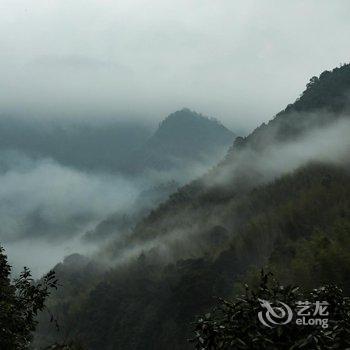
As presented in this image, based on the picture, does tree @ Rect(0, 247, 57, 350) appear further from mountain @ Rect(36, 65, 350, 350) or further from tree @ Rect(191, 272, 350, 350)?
mountain @ Rect(36, 65, 350, 350)

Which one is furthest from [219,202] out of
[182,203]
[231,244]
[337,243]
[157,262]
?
[337,243]

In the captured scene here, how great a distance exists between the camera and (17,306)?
1583 cm

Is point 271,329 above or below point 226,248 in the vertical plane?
below

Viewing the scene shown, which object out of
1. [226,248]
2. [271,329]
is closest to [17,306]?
[271,329]

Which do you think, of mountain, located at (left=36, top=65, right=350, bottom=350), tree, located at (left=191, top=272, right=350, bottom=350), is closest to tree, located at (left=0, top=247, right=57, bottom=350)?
tree, located at (left=191, top=272, right=350, bottom=350)

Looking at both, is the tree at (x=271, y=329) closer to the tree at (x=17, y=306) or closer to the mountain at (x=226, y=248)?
the tree at (x=17, y=306)

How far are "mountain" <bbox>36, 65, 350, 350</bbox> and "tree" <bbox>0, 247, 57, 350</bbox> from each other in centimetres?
5884

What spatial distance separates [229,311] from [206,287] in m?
97.8

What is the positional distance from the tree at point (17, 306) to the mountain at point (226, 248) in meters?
58.8

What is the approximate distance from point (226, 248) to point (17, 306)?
11722 cm

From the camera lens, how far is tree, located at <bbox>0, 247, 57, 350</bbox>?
47.9 ft

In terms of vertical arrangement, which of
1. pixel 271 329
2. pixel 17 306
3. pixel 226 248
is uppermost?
pixel 226 248

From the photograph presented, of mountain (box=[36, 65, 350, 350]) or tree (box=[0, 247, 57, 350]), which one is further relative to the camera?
mountain (box=[36, 65, 350, 350])

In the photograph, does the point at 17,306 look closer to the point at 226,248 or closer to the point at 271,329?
the point at 271,329
